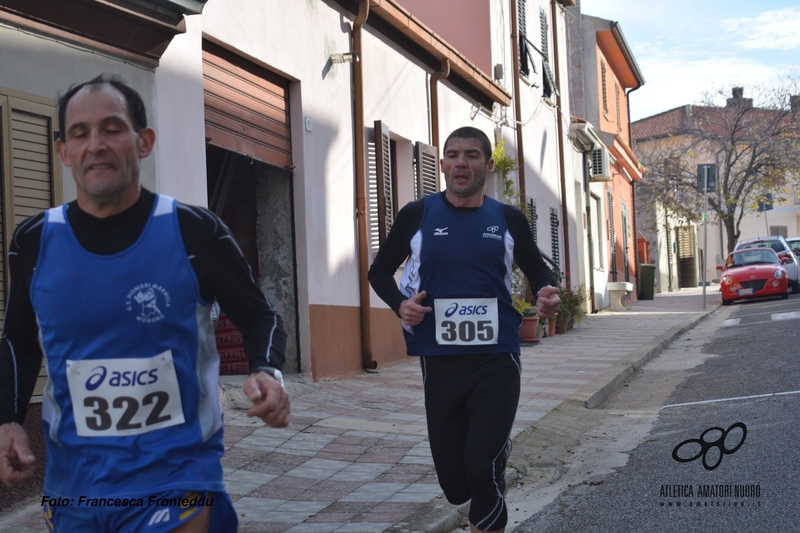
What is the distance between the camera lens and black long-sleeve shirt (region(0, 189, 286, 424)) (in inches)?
102

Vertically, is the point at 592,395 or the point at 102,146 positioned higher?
the point at 102,146

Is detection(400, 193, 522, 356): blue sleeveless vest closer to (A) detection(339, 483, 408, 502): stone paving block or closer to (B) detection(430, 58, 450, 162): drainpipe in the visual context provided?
(A) detection(339, 483, 408, 502): stone paving block

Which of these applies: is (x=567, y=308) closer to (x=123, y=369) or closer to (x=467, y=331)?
(x=467, y=331)

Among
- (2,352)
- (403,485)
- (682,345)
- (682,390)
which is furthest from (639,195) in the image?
(2,352)

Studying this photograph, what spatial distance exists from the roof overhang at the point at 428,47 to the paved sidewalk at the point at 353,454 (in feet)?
14.2

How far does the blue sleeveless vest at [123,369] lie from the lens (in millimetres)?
2475

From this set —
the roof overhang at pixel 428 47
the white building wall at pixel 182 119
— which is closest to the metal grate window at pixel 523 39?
the roof overhang at pixel 428 47

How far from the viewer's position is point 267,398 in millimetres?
2480

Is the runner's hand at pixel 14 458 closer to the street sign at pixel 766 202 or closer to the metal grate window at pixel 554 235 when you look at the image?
the metal grate window at pixel 554 235

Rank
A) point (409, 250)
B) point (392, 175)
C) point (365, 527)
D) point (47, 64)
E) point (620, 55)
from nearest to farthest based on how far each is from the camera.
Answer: point (409, 250), point (365, 527), point (47, 64), point (392, 175), point (620, 55)

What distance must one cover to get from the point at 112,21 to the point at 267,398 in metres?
5.09

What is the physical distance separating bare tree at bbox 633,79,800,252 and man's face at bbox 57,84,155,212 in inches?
1586

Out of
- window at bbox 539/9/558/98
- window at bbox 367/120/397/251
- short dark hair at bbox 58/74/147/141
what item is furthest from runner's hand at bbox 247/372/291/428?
window at bbox 539/9/558/98

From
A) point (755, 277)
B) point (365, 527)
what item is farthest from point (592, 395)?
point (755, 277)
